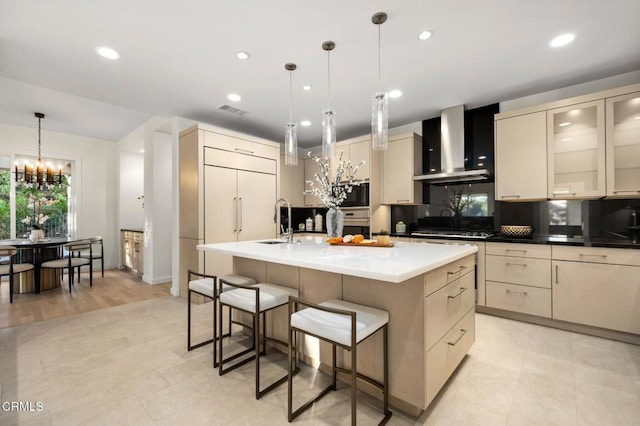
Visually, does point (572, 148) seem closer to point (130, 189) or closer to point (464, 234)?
point (464, 234)

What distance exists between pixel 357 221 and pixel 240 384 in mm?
2910

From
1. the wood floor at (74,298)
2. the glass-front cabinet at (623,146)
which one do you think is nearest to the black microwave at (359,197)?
the glass-front cabinet at (623,146)

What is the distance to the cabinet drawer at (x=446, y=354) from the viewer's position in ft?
5.26

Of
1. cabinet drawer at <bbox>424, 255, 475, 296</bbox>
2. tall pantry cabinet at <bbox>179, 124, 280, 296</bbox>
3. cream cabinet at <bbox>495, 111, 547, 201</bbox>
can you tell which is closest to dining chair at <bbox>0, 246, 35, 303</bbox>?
tall pantry cabinet at <bbox>179, 124, 280, 296</bbox>

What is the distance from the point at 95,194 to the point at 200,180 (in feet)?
12.9

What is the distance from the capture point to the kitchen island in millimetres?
1520

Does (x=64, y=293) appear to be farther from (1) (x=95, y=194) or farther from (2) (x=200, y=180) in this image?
(2) (x=200, y=180)

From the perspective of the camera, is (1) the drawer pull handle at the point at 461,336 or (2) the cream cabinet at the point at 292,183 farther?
(2) the cream cabinet at the point at 292,183

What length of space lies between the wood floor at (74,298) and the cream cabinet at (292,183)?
241 cm

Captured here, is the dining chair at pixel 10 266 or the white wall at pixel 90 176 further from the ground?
the white wall at pixel 90 176

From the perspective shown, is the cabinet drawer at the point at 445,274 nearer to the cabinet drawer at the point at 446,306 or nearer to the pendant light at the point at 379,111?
the cabinet drawer at the point at 446,306

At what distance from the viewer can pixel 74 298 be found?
399 cm

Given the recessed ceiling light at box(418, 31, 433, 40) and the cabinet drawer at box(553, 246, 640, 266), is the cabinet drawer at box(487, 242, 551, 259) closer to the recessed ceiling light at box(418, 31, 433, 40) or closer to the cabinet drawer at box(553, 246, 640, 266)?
the cabinet drawer at box(553, 246, 640, 266)

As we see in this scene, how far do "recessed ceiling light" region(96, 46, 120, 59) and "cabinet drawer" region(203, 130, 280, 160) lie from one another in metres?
1.30
